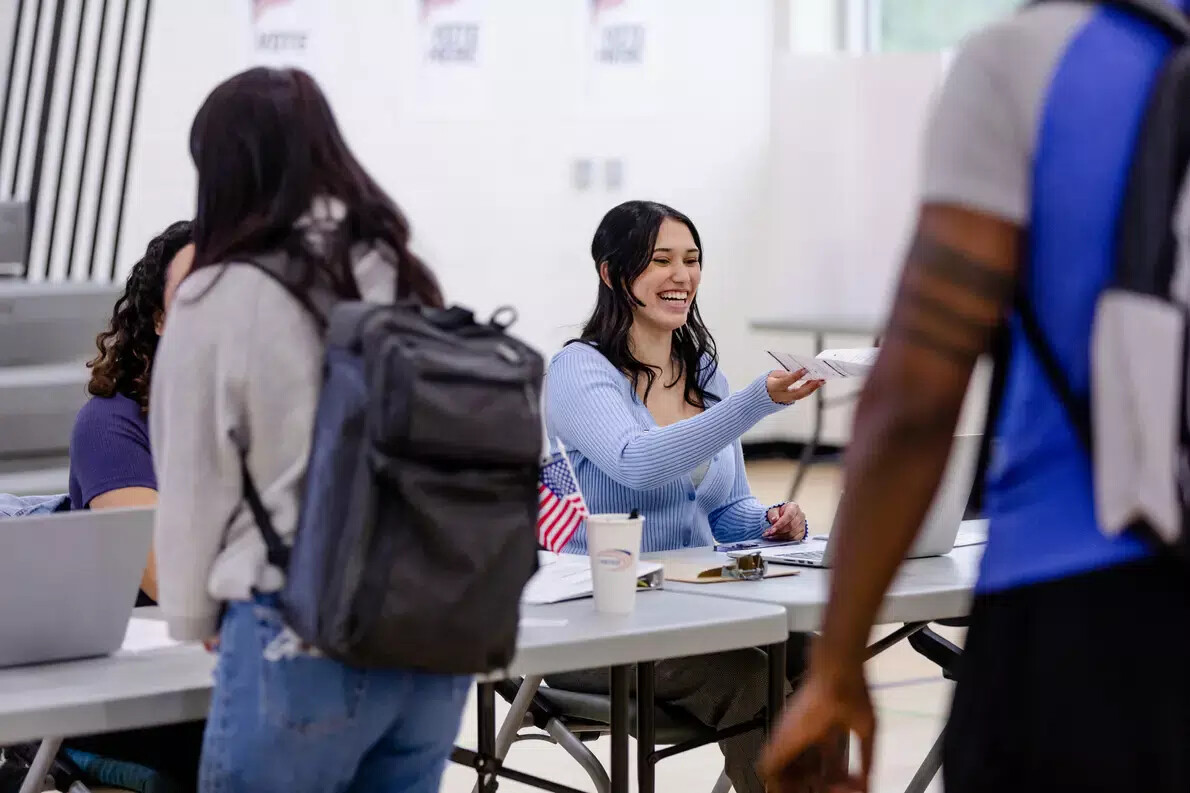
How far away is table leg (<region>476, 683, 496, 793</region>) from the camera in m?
2.74

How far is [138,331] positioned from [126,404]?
135 millimetres

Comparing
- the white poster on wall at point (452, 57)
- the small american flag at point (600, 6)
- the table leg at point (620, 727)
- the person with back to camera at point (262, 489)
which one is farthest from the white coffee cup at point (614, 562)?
the small american flag at point (600, 6)

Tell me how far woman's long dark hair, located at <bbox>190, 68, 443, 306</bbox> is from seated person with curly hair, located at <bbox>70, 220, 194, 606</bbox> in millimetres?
1018

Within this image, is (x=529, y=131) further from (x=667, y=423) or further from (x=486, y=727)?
(x=486, y=727)

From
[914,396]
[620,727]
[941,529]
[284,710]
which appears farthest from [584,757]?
[914,396]

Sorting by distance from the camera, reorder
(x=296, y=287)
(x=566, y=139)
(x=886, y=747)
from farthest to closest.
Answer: (x=566, y=139) < (x=886, y=747) < (x=296, y=287)

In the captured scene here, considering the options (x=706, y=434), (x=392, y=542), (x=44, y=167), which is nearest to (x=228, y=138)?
(x=392, y=542)

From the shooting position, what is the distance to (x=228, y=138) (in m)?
1.78

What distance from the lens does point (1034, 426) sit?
104 centimetres

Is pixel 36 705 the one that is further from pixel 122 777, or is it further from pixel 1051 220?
pixel 1051 220

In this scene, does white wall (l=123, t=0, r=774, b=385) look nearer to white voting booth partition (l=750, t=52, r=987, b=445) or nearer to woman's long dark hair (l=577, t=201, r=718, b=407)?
white voting booth partition (l=750, t=52, r=987, b=445)

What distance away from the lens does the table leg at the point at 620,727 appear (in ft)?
7.97

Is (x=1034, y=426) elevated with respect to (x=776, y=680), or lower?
elevated

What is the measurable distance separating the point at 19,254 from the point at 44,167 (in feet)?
2.39
